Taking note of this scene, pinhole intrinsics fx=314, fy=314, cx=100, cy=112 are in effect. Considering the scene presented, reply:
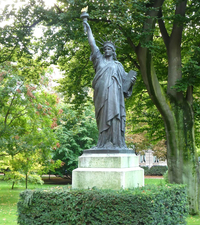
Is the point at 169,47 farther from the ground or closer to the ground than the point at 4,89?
farther from the ground

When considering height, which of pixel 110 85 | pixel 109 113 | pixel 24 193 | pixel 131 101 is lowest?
pixel 24 193

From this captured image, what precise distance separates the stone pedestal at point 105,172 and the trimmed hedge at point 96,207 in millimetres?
461

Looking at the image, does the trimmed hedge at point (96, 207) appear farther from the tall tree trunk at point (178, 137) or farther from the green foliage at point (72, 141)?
the green foliage at point (72, 141)

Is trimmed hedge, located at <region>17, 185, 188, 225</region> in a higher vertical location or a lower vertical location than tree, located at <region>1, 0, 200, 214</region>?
lower

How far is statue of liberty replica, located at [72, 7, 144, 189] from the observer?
702cm

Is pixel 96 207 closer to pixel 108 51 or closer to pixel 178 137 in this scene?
pixel 108 51

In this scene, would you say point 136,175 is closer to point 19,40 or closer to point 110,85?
point 110,85

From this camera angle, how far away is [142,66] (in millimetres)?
12992

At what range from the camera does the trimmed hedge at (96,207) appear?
6.15 meters

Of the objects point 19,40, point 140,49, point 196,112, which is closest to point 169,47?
point 140,49

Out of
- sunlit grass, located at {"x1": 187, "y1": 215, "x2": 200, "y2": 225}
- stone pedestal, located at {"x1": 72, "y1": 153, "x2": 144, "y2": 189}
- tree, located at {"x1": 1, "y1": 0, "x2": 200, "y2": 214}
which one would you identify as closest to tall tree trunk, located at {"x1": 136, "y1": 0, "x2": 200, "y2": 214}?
tree, located at {"x1": 1, "y1": 0, "x2": 200, "y2": 214}

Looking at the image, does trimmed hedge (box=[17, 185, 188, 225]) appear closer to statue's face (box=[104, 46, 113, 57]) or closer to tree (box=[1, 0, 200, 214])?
statue's face (box=[104, 46, 113, 57])

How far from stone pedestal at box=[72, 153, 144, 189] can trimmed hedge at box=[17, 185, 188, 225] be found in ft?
1.51

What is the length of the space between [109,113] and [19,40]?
7.54 meters
